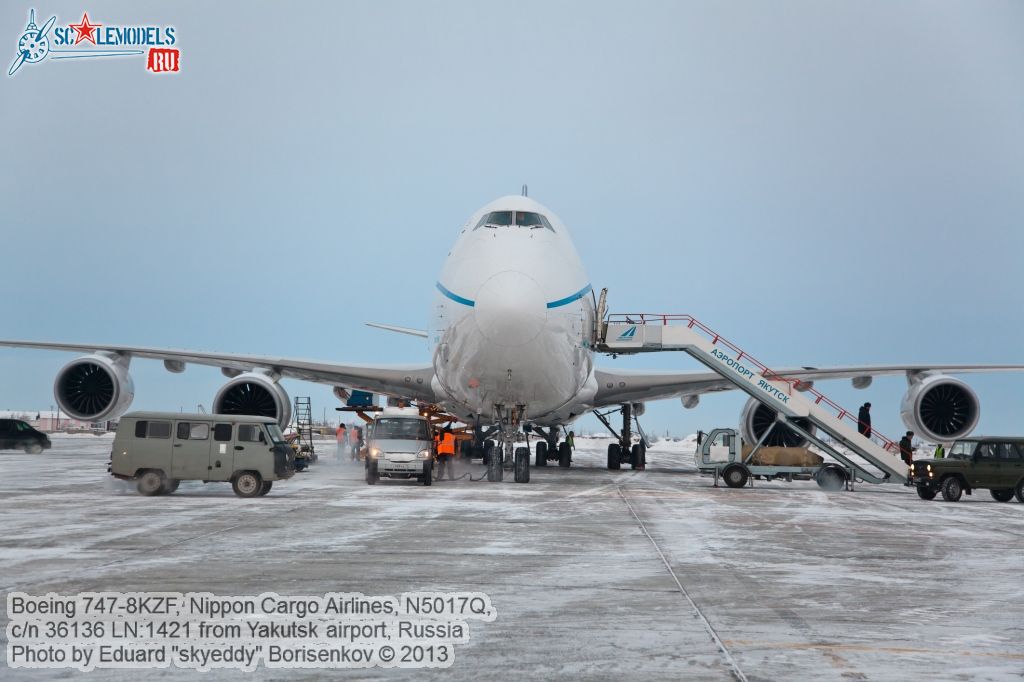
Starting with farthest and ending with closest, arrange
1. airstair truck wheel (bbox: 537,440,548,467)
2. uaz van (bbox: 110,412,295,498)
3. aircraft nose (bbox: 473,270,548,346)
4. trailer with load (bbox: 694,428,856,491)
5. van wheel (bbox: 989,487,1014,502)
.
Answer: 1. airstair truck wheel (bbox: 537,440,548,467)
2. trailer with load (bbox: 694,428,856,491)
3. van wheel (bbox: 989,487,1014,502)
4. aircraft nose (bbox: 473,270,548,346)
5. uaz van (bbox: 110,412,295,498)

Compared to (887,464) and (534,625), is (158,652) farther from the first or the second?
(887,464)

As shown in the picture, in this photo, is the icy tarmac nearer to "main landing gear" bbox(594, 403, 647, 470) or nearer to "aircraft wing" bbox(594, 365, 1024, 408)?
"aircraft wing" bbox(594, 365, 1024, 408)

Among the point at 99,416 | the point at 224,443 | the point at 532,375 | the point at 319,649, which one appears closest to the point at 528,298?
the point at 532,375

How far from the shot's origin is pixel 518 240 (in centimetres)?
2134

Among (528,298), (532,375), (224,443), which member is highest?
(528,298)

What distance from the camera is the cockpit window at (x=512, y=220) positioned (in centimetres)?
2206

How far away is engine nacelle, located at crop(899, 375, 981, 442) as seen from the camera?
26.1 metres

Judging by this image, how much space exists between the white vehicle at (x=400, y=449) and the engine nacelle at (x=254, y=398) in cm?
402

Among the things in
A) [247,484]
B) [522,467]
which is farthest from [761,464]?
[247,484]

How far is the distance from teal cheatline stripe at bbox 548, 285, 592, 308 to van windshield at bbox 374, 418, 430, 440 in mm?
4266

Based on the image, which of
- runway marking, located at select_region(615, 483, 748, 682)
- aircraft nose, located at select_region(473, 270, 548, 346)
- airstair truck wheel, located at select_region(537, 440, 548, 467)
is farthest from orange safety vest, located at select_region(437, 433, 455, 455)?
runway marking, located at select_region(615, 483, 748, 682)

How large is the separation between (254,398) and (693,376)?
474 inches

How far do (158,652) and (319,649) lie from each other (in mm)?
879

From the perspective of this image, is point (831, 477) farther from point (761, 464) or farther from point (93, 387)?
point (93, 387)
